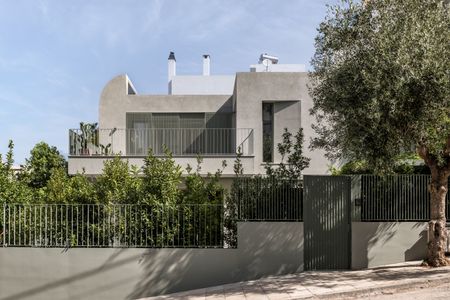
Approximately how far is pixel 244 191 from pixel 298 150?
185cm

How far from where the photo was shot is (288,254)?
37.1 feet

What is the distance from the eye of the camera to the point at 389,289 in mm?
9133

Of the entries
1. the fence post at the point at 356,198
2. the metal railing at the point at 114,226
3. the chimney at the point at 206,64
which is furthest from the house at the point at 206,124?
the chimney at the point at 206,64

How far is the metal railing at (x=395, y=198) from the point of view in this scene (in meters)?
11.7

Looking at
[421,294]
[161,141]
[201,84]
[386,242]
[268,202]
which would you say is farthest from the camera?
[201,84]

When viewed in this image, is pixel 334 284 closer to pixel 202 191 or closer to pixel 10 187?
pixel 202 191

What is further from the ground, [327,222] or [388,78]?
[388,78]

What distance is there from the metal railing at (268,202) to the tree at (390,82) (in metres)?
2.03

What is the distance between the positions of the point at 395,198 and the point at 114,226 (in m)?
7.46

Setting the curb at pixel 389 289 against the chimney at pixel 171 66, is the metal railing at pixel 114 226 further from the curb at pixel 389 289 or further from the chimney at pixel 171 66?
the chimney at pixel 171 66

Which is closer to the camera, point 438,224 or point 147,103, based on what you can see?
point 438,224

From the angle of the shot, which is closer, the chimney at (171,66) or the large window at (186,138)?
the large window at (186,138)

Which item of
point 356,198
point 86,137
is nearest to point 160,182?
point 356,198

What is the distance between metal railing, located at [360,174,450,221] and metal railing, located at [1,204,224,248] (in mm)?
3917
